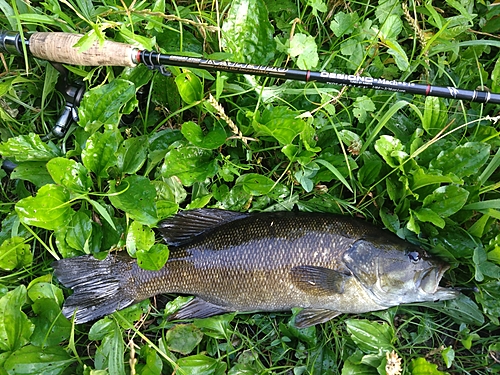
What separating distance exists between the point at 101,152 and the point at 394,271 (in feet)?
5.56

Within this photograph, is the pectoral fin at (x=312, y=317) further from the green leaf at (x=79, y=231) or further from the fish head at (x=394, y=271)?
the green leaf at (x=79, y=231)

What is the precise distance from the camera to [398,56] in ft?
8.38

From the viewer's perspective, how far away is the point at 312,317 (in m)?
2.48

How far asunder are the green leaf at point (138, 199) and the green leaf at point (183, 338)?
0.66 m

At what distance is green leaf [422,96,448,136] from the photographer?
2469 millimetres

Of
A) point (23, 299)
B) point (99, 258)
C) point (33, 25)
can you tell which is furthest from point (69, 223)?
point (33, 25)

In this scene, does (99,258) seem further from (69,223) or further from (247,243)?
(247,243)

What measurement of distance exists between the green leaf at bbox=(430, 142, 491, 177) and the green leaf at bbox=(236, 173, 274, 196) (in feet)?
2.96

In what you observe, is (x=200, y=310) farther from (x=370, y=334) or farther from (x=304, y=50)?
(x=304, y=50)

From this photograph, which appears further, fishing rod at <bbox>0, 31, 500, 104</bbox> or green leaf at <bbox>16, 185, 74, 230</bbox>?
green leaf at <bbox>16, 185, 74, 230</bbox>

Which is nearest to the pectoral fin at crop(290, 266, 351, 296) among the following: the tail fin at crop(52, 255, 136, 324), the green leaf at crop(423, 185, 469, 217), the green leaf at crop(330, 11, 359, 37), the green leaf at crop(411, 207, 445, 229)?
the green leaf at crop(411, 207, 445, 229)

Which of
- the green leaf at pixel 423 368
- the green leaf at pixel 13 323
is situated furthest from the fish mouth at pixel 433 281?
the green leaf at pixel 13 323

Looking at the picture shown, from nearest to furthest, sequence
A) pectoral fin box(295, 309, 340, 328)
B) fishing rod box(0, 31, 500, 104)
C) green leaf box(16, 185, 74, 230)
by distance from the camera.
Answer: fishing rod box(0, 31, 500, 104) < green leaf box(16, 185, 74, 230) < pectoral fin box(295, 309, 340, 328)

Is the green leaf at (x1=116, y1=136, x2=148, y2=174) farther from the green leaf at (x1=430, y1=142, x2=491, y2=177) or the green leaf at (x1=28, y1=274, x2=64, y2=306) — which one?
the green leaf at (x1=430, y1=142, x2=491, y2=177)
